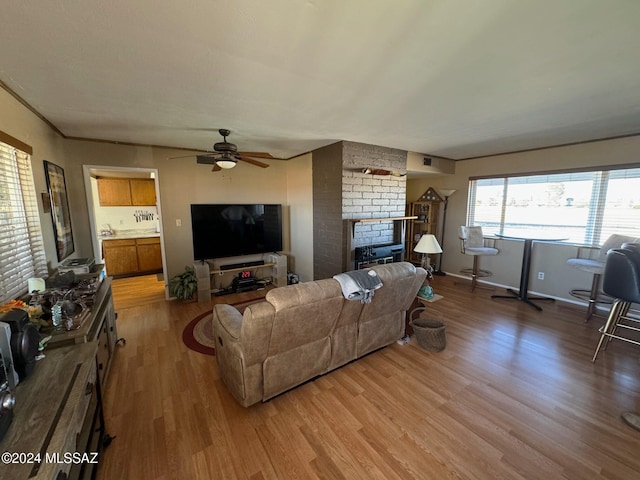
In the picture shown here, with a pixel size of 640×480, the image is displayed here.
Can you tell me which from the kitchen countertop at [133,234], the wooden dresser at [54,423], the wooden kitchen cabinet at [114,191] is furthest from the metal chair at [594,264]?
the wooden kitchen cabinet at [114,191]

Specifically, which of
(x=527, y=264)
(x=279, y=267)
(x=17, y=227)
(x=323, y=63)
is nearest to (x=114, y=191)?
(x=279, y=267)

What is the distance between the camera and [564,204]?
158 inches

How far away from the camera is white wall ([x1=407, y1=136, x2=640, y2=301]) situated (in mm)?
3600

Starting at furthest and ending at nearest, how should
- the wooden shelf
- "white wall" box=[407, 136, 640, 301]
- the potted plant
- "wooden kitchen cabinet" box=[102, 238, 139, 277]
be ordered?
"wooden kitchen cabinet" box=[102, 238, 139, 277], the wooden shelf, the potted plant, "white wall" box=[407, 136, 640, 301]

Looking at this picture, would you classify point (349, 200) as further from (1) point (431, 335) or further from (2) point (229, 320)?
(2) point (229, 320)

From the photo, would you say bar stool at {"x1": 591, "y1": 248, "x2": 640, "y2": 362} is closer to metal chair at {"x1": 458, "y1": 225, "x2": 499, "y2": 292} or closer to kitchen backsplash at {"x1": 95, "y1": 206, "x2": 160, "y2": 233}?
metal chair at {"x1": 458, "y1": 225, "x2": 499, "y2": 292}

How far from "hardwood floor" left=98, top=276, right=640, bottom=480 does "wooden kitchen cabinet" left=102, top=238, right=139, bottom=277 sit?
3.13 meters

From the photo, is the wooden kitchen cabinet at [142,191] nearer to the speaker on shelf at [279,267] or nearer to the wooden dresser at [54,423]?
the speaker on shelf at [279,267]

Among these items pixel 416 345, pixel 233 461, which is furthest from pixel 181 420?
pixel 416 345

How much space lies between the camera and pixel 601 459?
1.57m

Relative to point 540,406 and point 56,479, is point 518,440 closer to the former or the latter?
point 540,406

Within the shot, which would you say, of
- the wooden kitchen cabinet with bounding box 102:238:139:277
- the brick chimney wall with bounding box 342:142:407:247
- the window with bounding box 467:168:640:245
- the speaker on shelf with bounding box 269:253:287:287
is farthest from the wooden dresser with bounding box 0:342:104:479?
the window with bounding box 467:168:640:245

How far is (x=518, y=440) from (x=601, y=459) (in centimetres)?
43

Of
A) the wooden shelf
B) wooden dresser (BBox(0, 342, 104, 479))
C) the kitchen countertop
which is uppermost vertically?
the kitchen countertop
